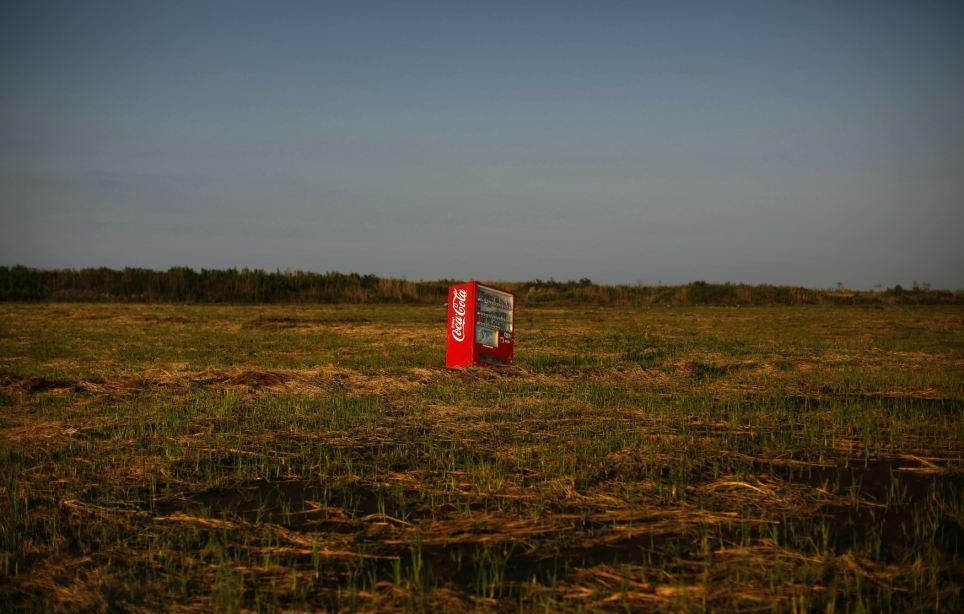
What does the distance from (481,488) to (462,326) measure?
7999 mm

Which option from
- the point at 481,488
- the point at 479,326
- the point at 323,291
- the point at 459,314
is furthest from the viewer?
the point at 323,291

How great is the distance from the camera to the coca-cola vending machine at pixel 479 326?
1368 centimetres

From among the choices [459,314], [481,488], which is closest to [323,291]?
[459,314]

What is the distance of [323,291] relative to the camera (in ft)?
137

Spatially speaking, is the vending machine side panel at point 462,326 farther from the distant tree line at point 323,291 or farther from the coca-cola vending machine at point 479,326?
the distant tree line at point 323,291

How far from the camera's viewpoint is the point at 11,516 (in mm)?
5336

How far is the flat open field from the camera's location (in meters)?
4.21

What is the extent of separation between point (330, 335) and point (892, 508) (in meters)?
17.6

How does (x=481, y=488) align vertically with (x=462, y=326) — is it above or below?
below

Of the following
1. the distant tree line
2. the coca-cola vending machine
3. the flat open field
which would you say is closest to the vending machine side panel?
the coca-cola vending machine

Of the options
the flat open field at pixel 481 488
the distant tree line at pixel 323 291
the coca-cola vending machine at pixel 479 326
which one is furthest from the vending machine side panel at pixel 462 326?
the distant tree line at pixel 323 291

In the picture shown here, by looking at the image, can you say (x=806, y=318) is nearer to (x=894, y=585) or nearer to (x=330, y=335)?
(x=330, y=335)

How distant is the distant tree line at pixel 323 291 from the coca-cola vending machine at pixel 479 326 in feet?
85.9

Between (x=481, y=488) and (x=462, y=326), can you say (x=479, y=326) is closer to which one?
(x=462, y=326)
